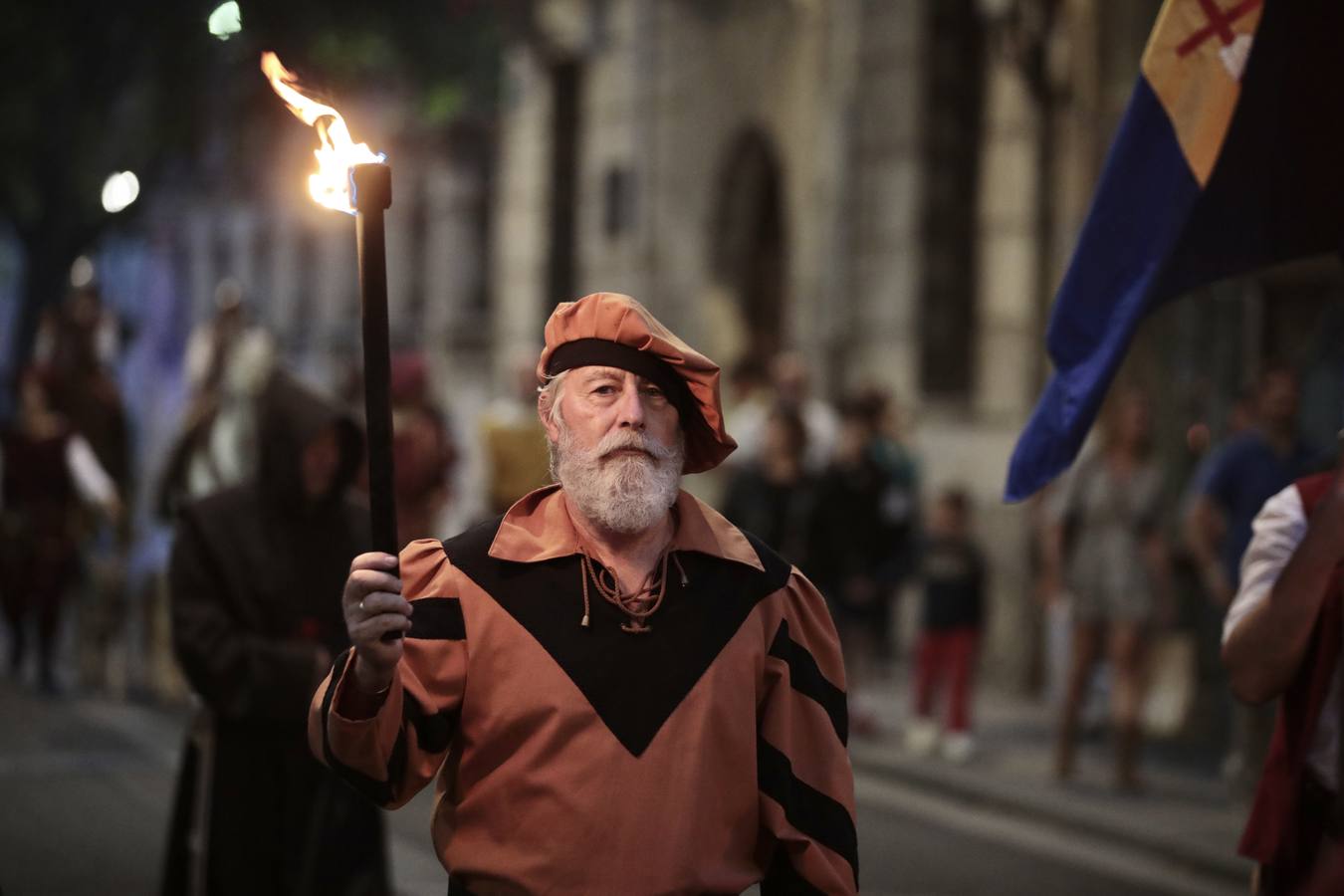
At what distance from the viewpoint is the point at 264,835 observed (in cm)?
591

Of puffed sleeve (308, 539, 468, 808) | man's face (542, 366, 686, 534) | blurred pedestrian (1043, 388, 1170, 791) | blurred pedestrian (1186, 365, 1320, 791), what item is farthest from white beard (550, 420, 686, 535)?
blurred pedestrian (1043, 388, 1170, 791)

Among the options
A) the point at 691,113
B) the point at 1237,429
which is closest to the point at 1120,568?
the point at 1237,429

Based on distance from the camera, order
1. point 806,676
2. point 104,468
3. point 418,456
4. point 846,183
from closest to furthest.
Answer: point 806,676 < point 418,456 < point 104,468 < point 846,183

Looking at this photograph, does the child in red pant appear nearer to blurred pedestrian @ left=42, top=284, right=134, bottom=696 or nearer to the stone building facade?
the stone building facade

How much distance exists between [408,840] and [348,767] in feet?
18.1

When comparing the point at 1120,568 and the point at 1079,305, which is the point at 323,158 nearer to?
the point at 1079,305

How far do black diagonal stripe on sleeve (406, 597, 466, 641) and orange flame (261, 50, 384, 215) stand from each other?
653mm

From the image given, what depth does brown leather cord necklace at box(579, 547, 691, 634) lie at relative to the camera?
11.8 ft

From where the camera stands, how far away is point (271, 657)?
5.93 meters

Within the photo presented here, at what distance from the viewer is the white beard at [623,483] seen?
3645 millimetres

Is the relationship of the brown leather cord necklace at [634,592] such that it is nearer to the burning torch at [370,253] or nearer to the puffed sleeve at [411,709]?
the puffed sleeve at [411,709]

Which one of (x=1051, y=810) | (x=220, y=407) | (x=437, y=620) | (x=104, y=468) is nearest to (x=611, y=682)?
(x=437, y=620)

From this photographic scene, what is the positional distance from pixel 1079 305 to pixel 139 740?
26.6ft

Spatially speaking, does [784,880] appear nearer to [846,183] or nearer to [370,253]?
[370,253]
